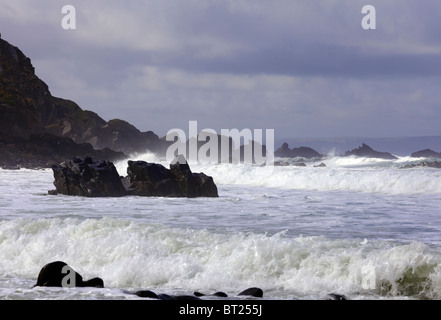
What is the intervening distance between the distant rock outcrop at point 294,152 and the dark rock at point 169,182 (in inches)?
3732

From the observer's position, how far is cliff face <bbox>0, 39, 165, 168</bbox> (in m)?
102

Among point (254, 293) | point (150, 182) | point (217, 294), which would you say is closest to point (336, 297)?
point (254, 293)

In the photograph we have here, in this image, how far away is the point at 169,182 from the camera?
99.3 ft

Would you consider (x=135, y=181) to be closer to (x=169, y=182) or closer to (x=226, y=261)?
(x=169, y=182)

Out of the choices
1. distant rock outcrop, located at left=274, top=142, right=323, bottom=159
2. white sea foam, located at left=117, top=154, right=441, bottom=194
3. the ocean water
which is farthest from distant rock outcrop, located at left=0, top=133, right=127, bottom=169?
the ocean water

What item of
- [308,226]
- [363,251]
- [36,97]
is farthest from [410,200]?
[36,97]

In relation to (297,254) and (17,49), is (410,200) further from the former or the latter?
(17,49)

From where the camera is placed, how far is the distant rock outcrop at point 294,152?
12550cm

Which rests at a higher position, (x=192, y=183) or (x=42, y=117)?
(x=42, y=117)

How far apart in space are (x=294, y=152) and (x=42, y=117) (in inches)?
2088

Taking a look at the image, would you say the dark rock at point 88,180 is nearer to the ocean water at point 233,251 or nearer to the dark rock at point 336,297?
the ocean water at point 233,251

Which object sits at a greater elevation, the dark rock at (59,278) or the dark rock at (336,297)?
the dark rock at (59,278)

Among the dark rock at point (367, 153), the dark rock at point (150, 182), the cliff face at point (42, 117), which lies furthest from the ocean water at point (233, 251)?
the cliff face at point (42, 117)
